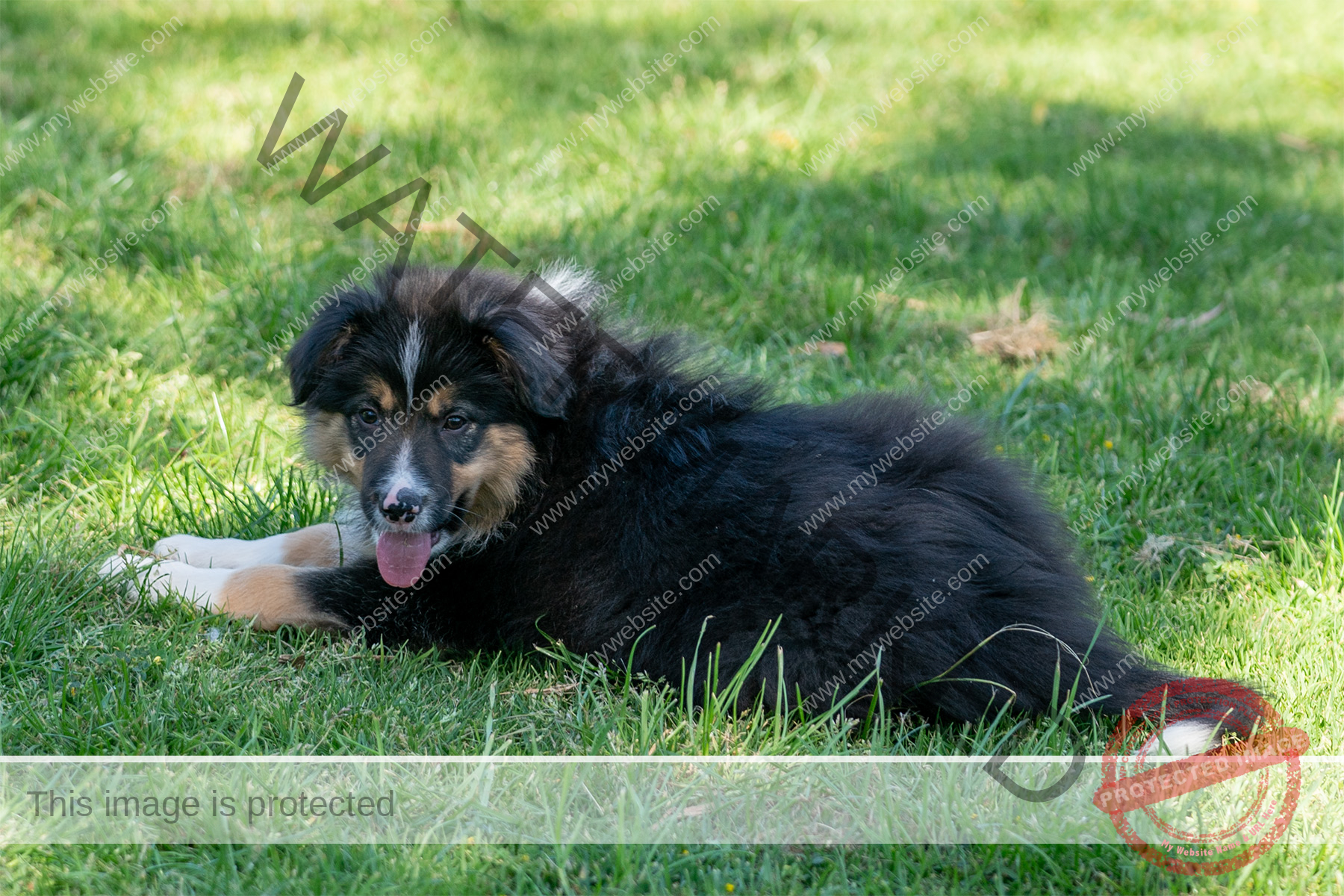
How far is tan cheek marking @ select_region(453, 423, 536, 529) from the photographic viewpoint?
3.33 metres

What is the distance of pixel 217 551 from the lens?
3.80 meters

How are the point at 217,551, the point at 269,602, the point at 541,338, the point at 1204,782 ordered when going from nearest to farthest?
the point at 1204,782 < the point at 541,338 < the point at 269,602 < the point at 217,551

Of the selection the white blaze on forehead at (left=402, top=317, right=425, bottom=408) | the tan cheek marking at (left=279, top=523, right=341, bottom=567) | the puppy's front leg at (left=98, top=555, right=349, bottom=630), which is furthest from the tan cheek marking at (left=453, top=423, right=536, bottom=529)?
the tan cheek marking at (left=279, top=523, right=341, bottom=567)

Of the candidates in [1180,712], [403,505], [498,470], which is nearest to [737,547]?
[498,470]

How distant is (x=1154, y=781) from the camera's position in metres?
2.84

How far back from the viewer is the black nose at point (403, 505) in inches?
126

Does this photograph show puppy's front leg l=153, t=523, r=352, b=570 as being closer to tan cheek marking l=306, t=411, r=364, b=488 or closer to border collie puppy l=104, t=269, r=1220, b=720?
border collie puppy l=104, t=269, r=1220, b=720

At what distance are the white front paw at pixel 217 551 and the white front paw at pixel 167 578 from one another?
0.14m

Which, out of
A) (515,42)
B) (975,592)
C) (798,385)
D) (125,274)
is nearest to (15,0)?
(515,42)

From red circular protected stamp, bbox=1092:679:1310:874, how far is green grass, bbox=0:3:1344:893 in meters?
0.08

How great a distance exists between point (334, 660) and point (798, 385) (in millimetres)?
2351

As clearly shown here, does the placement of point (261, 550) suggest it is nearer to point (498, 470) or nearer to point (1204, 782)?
point (498, 470)

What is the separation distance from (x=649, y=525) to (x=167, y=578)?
1.51 metres

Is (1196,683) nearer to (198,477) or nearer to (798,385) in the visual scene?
(798,385)
